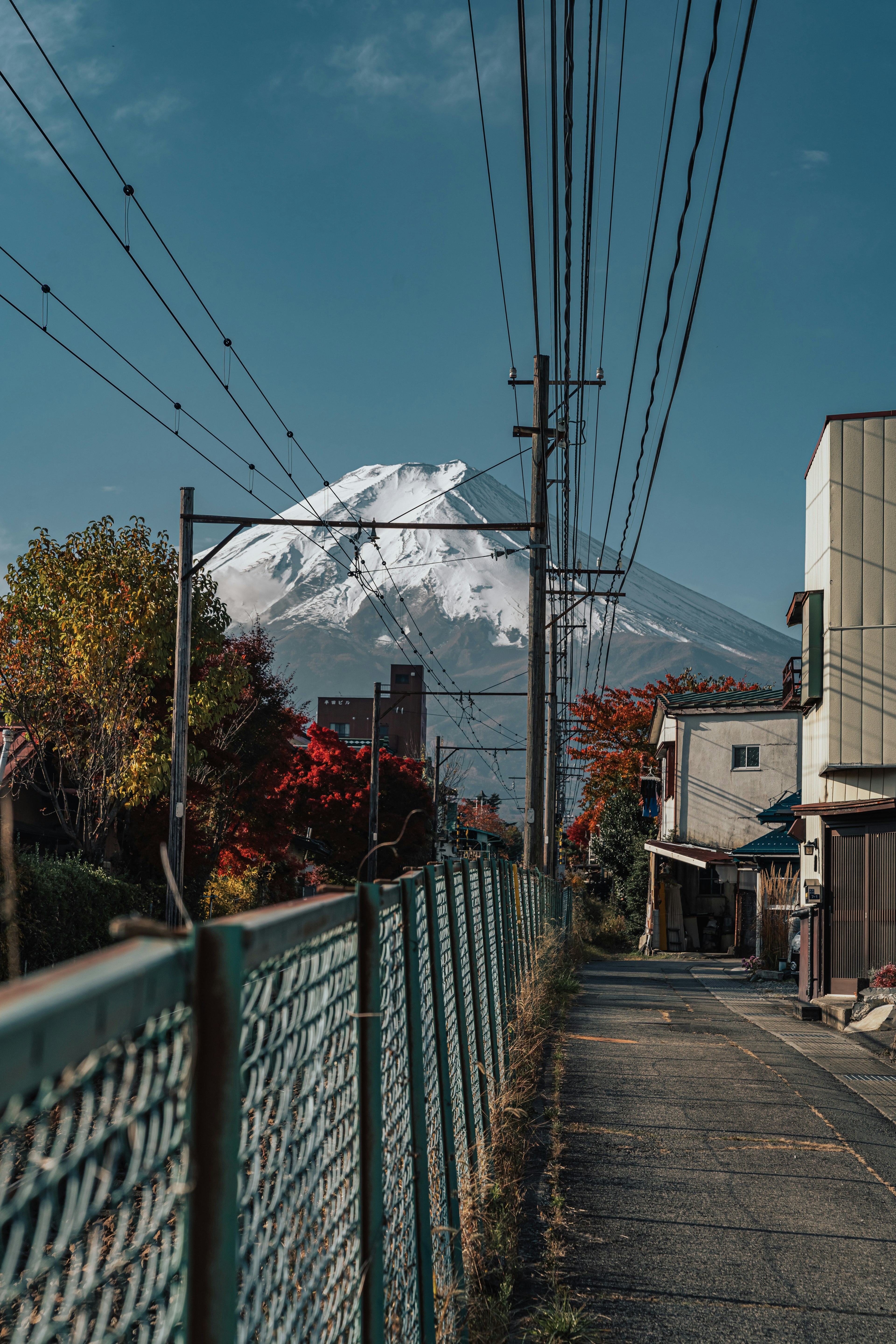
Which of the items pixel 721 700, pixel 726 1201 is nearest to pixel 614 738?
pixel 721 700

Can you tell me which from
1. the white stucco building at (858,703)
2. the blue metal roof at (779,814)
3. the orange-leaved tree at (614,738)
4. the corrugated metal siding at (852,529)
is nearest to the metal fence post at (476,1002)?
the white stucco building at (858,703)

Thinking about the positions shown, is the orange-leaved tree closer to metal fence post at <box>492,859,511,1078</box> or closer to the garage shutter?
the garage shutter

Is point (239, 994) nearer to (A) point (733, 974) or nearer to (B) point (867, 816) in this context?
(B) point (867, 816)

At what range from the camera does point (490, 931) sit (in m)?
8.16

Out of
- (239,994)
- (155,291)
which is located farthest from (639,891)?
(239,994)

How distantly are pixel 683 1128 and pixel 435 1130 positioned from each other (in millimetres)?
3370

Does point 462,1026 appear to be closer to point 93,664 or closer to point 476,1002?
point 476,1002

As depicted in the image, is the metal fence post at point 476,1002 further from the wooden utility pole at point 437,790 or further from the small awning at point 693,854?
the wooden utility pole at point 437,790

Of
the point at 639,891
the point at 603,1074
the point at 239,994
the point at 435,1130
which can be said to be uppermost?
the point at 239,994

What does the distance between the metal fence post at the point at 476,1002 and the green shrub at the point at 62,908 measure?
6.11 metres

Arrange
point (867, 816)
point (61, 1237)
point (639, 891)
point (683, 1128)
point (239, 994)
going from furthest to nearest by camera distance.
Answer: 1. point (639, 891)
2. point (867, 816)
3. point (683, 1128)
4. point (239, 994)
5. point (61, 1237)

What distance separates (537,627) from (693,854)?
582 inches

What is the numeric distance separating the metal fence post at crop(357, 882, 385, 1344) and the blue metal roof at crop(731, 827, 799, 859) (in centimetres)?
2507

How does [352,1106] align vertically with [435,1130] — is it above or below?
above
